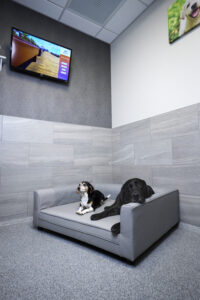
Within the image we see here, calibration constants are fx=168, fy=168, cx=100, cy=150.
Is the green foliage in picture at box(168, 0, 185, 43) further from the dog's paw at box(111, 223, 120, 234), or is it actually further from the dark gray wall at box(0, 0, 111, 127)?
the dog's paw at box(111, 223, 120, 234)

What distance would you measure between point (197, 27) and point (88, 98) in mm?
2030

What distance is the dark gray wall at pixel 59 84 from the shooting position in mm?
2668

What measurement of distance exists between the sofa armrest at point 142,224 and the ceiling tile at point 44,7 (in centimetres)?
344

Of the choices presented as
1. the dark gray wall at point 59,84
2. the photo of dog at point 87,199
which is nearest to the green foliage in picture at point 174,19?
the dark gray wall at point 59,84

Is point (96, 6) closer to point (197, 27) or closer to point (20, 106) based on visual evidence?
point (197, 27)

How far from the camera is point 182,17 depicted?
2363 mm

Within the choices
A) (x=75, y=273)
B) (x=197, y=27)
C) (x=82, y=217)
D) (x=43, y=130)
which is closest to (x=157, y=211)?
(x=82, y=217)

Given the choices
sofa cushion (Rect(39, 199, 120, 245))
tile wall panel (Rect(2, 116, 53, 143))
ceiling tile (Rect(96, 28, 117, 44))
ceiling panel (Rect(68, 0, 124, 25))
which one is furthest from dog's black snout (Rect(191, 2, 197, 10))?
sofa cushion (Rect(39, 199, 120, 245))

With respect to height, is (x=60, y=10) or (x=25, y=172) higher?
(x=60, y=10)

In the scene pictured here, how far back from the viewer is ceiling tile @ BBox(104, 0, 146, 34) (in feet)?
9.47

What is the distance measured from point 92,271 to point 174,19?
3.31 m

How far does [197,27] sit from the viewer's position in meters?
2.22

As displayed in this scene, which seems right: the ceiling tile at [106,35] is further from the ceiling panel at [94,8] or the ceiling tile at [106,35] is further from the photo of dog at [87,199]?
the photo of dog at [87,199]

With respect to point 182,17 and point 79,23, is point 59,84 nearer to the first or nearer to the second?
point 79,23
